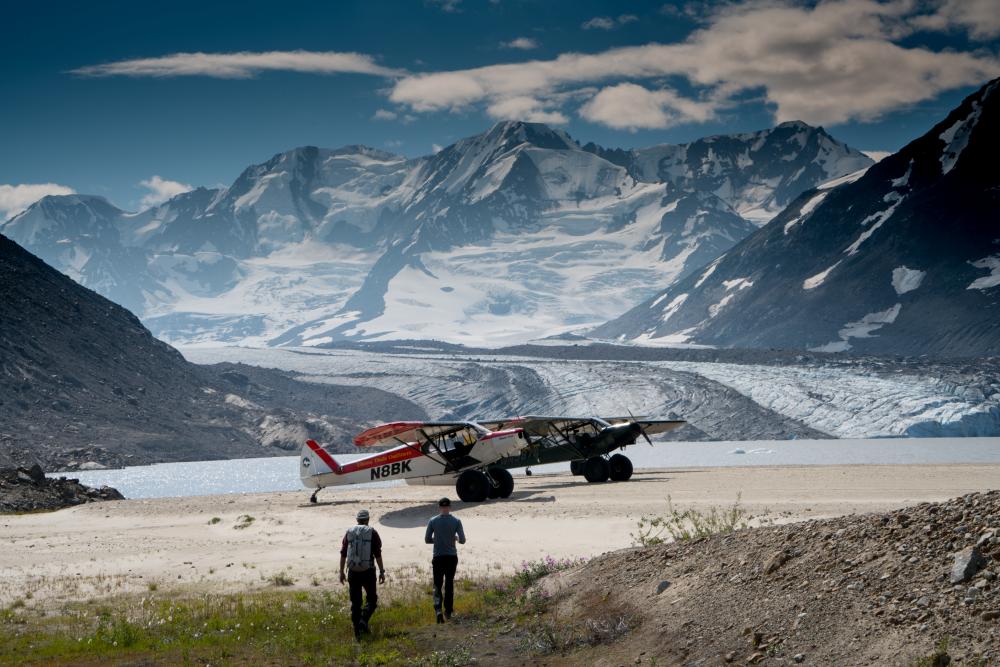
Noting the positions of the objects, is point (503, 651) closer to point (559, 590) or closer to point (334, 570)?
point (559, 590)

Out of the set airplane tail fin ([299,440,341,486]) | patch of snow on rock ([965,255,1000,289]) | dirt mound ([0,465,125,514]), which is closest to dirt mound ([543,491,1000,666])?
airplane tail fin ([299,440,341,486])

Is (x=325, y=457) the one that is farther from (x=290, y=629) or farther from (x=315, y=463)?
(x=290, y=629)

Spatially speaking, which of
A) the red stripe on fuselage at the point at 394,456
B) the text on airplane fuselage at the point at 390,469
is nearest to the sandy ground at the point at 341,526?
the text on airplane fuselage at the point at 390,469

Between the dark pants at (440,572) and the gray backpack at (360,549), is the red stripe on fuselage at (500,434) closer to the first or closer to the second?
the dark pants at (440,572)

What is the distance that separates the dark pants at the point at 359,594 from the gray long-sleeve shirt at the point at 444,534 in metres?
1.07

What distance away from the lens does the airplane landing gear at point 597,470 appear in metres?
38.2

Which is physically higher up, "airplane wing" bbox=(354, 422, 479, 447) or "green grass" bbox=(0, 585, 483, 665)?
"airplane wing" bbox=(354, 422, 479, 447)

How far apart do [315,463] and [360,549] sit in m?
22.8

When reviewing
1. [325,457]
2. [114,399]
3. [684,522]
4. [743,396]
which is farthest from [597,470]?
[114,399]

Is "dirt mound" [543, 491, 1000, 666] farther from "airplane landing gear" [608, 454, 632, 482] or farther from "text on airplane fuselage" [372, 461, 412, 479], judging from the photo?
"airplane landing gear" [608, 454, 632, 482]

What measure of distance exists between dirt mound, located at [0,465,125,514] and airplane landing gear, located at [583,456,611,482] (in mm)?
20636

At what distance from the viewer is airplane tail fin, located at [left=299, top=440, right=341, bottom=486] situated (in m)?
35.2

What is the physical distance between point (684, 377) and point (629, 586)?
320ft

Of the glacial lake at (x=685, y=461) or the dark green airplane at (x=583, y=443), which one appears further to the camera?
the glacial lake at (x=685, y=461)
